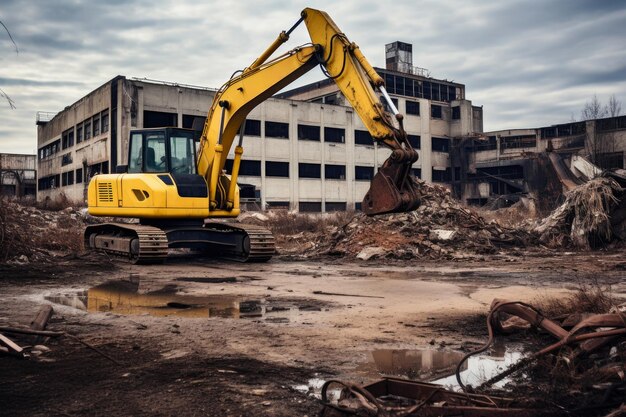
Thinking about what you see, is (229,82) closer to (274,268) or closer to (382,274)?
(274,268)

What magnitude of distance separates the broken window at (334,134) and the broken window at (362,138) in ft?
5.17

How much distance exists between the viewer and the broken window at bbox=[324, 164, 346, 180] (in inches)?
1975

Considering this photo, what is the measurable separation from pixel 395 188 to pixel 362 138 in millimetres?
43452

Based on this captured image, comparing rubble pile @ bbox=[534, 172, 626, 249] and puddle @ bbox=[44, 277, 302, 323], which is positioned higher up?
rubble pile @ bbox=[534, 172, 626, 249]

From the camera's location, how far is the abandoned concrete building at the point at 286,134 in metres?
41.0

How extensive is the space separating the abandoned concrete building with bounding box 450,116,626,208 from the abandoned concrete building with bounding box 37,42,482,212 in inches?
89.2

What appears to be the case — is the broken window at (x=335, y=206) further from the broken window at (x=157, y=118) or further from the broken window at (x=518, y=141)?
the broken window at (x=518, y=141)

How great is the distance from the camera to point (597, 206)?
1900 cm

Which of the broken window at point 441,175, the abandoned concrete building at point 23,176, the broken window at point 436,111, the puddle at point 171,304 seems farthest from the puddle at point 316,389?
the abandoned concrete building at point 23,176

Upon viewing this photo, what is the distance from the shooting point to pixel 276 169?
46.7 meters

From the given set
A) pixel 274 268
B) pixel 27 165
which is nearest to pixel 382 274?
pixel 274 268

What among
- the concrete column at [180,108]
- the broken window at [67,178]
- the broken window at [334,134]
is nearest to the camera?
the concrete column at [180,108]

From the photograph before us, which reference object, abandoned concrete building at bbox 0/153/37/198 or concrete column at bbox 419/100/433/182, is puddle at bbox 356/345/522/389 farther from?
abandoned concrete building at bbox 0/153/37/198

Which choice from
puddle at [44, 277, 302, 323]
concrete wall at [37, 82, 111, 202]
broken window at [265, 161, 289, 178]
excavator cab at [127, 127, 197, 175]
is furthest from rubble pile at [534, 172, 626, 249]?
concrete wall at [37, 82, 111, 202]
